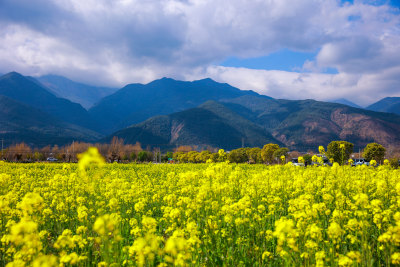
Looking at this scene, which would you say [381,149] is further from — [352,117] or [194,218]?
[352,117]

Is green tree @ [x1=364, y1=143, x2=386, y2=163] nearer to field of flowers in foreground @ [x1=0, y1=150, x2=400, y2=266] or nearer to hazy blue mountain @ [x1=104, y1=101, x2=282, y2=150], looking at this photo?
field of flowers in foreground @ [x1=0, y1=150, x2=400, y2=266]

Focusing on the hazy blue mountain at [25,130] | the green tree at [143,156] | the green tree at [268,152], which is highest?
the hazy blue mountain at [25,130]

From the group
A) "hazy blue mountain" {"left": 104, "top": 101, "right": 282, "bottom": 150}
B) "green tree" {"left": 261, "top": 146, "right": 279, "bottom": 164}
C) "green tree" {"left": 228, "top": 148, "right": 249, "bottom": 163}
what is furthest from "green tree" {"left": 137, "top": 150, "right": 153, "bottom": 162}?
"hazy blue mountain" {"left": 104, "top": 101, "right": 282, "bottom": 150}

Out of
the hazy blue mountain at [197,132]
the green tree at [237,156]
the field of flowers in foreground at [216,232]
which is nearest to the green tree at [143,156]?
the green tree at [237,156]

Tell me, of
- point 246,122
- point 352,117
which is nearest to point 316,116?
point 352,117

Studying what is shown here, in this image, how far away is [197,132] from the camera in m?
173

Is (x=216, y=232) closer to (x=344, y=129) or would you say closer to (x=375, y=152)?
(x=375, y=152)

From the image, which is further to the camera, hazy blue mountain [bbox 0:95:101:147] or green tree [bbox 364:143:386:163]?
hazy blue mountain [bbox 0:95:101:147]

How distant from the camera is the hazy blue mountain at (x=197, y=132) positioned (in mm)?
164250

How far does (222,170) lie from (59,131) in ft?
633

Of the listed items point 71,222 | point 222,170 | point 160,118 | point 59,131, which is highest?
point 160,118

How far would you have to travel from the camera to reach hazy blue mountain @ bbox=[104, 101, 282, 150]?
164250 millimetres

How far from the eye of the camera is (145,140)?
6722 inches

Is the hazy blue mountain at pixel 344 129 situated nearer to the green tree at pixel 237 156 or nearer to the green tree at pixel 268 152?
the green tree at pixel 237 156
